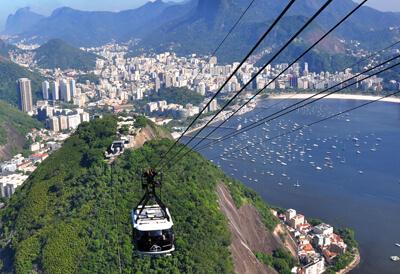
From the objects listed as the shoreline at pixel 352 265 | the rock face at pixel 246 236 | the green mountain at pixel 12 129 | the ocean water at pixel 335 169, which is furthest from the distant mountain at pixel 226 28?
the rock face at pixel 246 236

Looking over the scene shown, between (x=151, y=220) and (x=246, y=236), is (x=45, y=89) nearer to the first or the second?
(x=246, y=236)

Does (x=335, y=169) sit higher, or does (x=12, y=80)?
(x=12, y=80)

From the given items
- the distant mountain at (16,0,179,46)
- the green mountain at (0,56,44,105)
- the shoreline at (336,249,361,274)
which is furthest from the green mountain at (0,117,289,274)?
the distant mountain at (16,0,179,46)

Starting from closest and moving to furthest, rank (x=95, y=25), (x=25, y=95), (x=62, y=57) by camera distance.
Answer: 1. (x=25, y=95)
2. (x=62, y=57)
3. (x=95, y=25)

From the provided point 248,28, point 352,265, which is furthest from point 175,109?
point 248,28

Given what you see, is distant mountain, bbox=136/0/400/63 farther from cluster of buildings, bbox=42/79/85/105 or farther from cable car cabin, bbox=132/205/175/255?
cable car cabin, bbox=132/205/175/255

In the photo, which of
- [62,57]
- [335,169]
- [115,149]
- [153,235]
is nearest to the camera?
[153,235]

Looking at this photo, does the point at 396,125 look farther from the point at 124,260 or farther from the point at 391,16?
the point at 391,16
